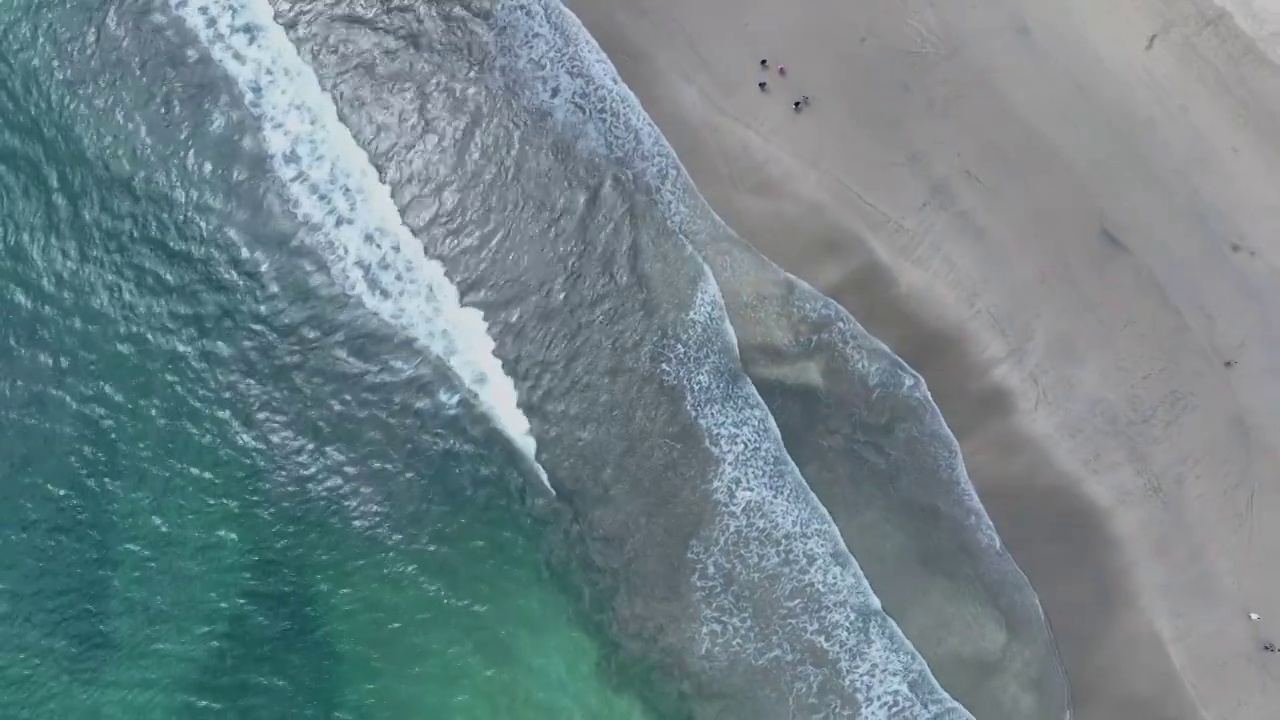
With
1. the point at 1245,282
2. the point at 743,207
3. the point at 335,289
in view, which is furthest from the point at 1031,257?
the point at 335,289

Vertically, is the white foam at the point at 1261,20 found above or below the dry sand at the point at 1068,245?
above

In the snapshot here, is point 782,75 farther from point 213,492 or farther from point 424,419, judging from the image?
point 213,492

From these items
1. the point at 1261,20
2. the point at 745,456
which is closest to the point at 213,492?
the point at 745,456

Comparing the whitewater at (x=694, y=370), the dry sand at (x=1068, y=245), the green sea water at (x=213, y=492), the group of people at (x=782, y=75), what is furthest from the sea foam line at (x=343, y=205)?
the group of people at (x=782, y=75)

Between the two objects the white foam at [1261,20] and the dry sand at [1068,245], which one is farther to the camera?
the white foam at [1261,20]

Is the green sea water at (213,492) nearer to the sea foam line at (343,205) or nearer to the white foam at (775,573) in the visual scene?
the sea foam line at (343,205)

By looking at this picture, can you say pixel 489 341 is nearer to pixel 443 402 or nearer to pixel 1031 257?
pixel 443 402

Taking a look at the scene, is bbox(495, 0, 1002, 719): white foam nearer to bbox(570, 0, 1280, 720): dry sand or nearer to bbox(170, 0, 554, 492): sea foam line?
bbox(570, 0, 1280, 720): dry sand
